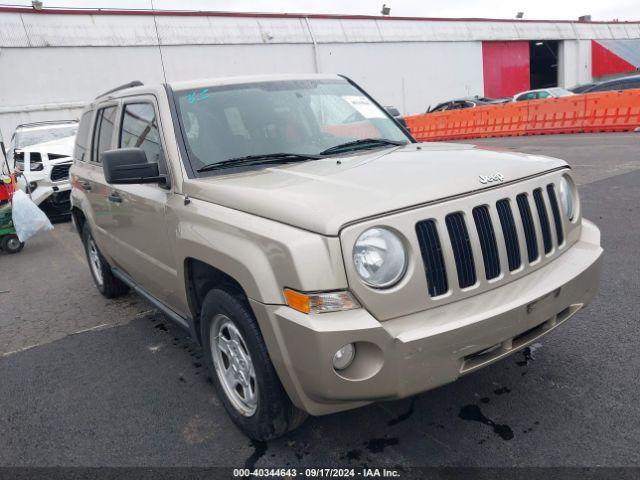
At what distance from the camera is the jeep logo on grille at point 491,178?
2.65m

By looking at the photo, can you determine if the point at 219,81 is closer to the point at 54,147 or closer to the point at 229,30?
the point at 54,147

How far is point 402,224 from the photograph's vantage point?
234cm

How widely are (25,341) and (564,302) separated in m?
4.19

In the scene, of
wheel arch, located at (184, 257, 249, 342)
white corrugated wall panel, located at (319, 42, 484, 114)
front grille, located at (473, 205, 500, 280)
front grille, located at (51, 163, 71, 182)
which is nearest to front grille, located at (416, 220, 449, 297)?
front grille, located at (473, 205, 500, 280)

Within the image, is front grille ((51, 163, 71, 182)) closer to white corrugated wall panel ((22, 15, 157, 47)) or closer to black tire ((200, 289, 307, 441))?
black tire ((200, 289, 307, 441))

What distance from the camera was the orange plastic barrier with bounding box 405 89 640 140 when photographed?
15.7m

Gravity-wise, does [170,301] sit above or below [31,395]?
above

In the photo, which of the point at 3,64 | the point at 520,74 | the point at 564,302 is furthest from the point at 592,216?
the point at 520,74

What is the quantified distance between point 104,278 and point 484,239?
410cm

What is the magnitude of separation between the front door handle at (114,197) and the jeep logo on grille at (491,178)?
2.62 metres

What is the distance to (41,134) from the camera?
39.3ft

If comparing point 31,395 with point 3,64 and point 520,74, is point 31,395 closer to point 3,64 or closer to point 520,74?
point 3,64

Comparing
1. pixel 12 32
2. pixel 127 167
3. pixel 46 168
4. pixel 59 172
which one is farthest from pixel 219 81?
pixel 12 32

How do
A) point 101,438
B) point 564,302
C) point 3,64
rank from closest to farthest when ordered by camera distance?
point 564,302
point 101,438
point 3,64
